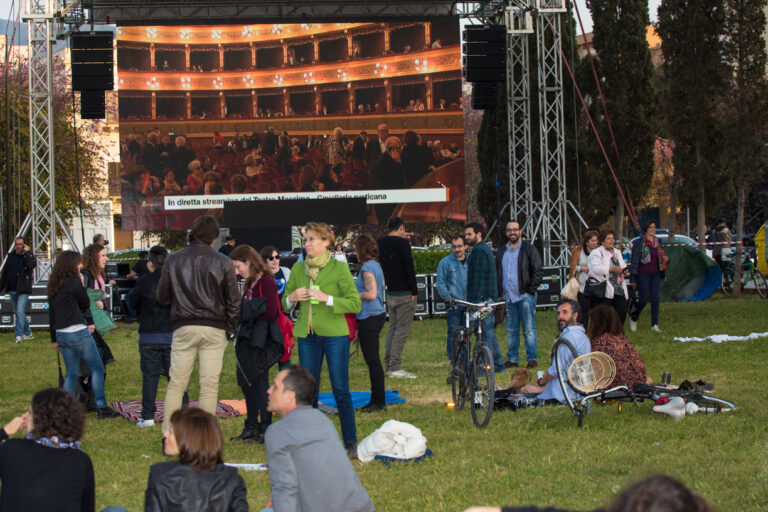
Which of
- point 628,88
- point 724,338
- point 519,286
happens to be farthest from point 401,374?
point 628,88

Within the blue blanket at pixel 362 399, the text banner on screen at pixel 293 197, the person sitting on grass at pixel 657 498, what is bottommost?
the blue blanket at pixel 362 399

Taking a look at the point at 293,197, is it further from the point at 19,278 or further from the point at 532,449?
the point at 532,449

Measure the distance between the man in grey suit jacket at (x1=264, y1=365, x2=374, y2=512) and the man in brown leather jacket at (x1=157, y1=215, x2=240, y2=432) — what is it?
307 centimetres

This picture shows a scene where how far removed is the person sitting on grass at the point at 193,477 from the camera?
3.84 metres

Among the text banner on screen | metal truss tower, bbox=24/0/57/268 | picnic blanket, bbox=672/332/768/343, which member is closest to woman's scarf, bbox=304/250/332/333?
picnic blanket, bbox=672/332/768/343

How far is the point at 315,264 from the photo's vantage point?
7.34 metres

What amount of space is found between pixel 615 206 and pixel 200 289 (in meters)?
20.4

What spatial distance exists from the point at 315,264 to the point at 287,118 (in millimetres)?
17943

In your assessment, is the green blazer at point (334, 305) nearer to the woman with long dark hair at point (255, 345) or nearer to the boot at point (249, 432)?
the woman with long dark hair at point (255, 345)

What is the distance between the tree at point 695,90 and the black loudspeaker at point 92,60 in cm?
1171

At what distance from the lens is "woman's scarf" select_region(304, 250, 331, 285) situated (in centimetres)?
732

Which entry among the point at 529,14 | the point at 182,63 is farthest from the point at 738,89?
the point at 182,63

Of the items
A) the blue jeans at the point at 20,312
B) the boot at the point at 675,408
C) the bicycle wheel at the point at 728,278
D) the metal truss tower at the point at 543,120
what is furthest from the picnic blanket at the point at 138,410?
the bicycle wheel at the point at 728,278

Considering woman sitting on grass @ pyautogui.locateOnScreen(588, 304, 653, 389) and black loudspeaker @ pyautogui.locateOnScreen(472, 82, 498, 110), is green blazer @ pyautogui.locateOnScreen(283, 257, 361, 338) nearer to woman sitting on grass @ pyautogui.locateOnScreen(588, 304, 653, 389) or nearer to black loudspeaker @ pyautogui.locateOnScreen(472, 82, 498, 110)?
woman sitting on grass @ pyautogui.locateOnScreen(588, 304, 653, 389)
